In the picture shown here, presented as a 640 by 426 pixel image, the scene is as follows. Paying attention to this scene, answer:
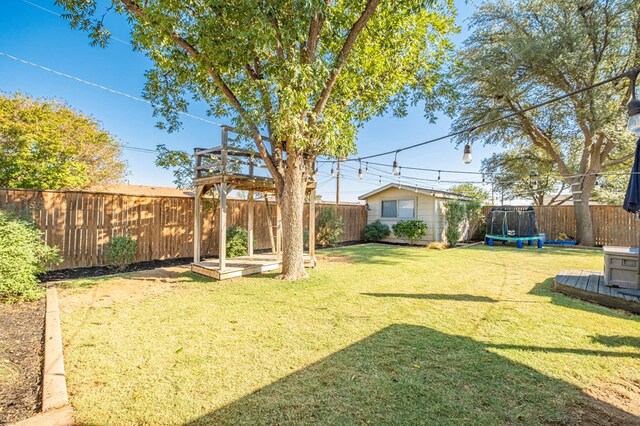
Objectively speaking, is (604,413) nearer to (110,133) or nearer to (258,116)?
(258,116)

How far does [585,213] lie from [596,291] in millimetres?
10106

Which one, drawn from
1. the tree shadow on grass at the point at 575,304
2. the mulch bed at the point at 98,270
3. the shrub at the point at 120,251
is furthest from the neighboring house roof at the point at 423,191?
the shrub at the point at 120,251

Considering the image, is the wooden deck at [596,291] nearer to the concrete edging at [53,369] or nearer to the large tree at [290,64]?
the large tree at [290,64]

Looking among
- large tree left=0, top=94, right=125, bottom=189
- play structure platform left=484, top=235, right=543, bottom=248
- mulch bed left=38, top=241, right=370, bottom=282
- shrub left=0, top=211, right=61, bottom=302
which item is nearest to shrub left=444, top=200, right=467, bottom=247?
play structure platform left=484, top=235, right=543, bottom=248

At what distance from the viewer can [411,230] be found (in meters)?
12.6

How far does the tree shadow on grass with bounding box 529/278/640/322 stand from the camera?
385cm

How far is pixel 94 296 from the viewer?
4609mm

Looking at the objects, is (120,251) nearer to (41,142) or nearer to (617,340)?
(41,142)

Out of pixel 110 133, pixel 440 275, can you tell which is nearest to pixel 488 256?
pixel 440 275

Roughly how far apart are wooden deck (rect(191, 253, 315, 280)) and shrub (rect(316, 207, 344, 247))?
4.34 meters

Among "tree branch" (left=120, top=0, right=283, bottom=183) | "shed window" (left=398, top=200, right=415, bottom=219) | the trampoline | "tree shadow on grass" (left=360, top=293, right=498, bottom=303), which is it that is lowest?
"tree shadow on grass" (left=360, top=293, right=498, bottom=303)

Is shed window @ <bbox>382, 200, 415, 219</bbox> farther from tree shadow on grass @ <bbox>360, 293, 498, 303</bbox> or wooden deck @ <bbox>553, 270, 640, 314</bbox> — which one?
tree shadow on grass @ <bbox>360, 293, 498, 303</bbox>

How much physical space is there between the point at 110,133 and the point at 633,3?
837 inches

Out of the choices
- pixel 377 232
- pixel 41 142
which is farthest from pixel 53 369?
pixel 377 232
